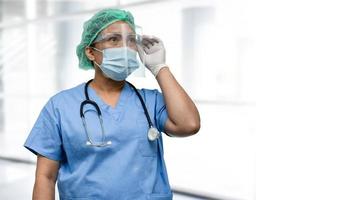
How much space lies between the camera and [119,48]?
1.14 metres

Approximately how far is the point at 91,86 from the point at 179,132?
33 cm

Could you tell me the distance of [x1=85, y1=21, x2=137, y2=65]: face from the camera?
1.13 metres

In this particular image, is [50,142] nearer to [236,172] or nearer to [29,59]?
[236,172]

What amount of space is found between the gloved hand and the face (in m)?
0.03

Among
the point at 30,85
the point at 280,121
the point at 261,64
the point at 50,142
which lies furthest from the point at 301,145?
the point at 30,85

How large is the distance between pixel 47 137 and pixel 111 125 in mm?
195

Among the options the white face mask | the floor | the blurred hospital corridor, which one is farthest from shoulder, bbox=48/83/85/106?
the floor

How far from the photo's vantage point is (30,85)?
3.83 meters

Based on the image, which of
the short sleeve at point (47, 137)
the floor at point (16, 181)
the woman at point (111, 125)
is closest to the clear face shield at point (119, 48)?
the woman at point (111, 125)

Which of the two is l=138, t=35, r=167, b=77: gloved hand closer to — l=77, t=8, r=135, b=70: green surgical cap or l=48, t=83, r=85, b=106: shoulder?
l=77, t=8, r=135, b=70: green surgical cap

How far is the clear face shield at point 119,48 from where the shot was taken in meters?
1.13

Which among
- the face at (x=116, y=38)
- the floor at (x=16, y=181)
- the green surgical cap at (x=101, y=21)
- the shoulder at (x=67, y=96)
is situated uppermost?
the green surgical cap at (x=101, y=21)

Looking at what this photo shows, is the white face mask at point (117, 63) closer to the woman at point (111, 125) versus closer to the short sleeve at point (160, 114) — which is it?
the woman at point (111, 125)

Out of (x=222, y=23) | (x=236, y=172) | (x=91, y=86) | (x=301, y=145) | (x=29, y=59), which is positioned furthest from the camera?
(x=29, y=59)
